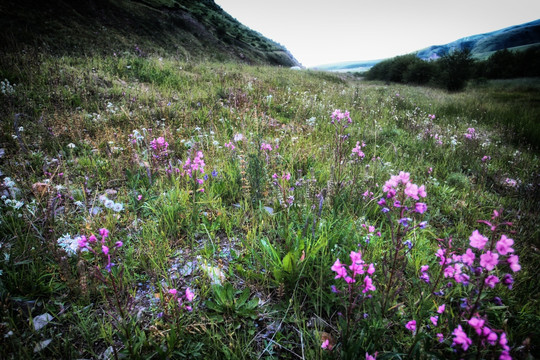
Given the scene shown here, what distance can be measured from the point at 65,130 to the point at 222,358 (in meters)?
4.71

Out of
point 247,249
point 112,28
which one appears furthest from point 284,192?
point 112,28

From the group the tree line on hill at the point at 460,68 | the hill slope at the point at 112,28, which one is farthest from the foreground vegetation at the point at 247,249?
the tree line on hill at the point at 460,68

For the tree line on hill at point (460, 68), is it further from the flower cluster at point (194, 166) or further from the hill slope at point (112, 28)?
the flower cluster at point (194, 166)

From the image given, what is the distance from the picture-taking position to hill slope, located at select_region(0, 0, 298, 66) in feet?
32.2

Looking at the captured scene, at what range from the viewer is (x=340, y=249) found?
7.02 ft

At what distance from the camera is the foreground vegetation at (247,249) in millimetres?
1506

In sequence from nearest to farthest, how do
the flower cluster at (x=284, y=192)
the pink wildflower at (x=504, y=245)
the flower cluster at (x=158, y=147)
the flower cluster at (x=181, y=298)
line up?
1. the pink wildflower at (x=504, y=245)
2. the flower cluster at (x=181, y=298)
3. the flower cluster at (x=284, y=192)
4. the flower cluster at (x=158, y=147)

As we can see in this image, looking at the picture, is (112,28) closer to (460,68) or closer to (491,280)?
(491,280)

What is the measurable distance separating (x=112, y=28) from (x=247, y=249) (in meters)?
21.5

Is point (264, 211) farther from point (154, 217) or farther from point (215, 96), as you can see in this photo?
point (215, 96)

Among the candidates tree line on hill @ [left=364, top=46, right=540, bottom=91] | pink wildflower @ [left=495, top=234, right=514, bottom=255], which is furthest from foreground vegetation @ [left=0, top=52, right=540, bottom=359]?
tree line on hill @ [left=364, top=46, right=540, bottom=91]

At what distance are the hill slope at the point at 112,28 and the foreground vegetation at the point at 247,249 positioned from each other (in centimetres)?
757

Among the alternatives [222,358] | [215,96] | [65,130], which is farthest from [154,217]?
[215,96]

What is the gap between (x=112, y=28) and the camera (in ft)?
53.8
